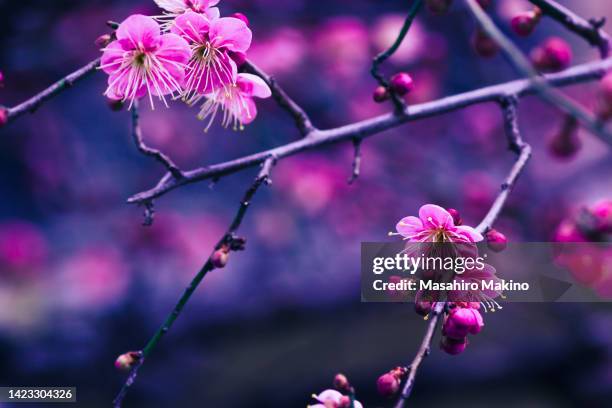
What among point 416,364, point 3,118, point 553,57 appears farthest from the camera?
point 553,57

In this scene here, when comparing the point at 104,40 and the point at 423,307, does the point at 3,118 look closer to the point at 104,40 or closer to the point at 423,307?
the point at 104,40

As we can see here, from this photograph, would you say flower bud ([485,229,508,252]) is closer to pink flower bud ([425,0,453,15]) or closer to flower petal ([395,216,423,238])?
flower petal ([395,216,423,238])

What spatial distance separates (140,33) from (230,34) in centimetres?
12

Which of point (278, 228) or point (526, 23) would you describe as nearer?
point (526, 23)

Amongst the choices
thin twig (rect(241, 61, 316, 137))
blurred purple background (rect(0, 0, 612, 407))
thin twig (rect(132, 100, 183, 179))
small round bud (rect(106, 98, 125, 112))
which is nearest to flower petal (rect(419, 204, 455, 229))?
thin twig (rect(241, 61, 316, 137))

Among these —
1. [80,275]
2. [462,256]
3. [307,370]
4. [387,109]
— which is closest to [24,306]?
[80,275]

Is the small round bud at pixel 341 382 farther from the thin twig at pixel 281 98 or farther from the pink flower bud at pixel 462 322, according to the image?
the thin twig at pixel 281 98

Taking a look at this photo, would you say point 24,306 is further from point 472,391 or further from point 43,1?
point 472,391

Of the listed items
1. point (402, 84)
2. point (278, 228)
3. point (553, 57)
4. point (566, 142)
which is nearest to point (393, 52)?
point (402, 84)

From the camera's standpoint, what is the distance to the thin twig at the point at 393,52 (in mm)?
774

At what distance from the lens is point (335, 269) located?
294 cm

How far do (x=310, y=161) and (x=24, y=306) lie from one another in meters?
1.47

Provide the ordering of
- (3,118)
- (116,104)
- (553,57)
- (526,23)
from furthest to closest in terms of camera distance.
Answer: (553,57) < (526,23) < (116,104) < (3,118)

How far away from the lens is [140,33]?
820mm
